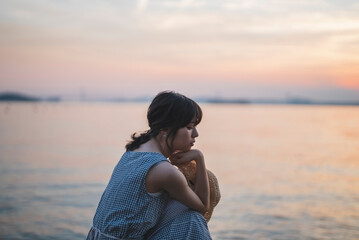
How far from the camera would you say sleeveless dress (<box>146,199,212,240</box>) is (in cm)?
258

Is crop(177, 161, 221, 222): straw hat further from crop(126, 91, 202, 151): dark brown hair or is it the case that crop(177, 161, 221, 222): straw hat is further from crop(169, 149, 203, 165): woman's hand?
crop(126, 91, 202, 151): dark brown hair

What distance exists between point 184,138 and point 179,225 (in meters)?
0.56

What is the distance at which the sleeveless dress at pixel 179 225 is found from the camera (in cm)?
258

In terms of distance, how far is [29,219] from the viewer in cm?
795

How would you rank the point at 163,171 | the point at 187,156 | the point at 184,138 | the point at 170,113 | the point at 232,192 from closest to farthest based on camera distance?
the point at 163,171 < the point at 170,113 < the point at 184,138 < the point at 187,156 < the point at 232,192

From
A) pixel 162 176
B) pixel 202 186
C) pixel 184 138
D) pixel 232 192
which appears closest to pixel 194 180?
pixel 202 186

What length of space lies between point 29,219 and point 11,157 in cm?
991

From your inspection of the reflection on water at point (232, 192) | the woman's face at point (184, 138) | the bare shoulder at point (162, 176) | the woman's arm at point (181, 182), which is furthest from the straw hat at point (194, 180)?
the reflection on water at point (232, 192)

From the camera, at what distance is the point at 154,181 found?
2.47m

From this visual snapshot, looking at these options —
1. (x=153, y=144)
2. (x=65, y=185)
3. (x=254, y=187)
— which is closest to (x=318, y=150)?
(x=254, y=187)

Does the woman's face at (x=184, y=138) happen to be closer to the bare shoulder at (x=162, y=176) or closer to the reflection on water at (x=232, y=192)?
the bare shoulder at (x=162, y=176)

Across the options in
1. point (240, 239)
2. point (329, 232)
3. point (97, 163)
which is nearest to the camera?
point (240, 239)

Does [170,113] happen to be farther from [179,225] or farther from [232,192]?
[232,192]

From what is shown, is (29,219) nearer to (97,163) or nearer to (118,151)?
(97,163)
